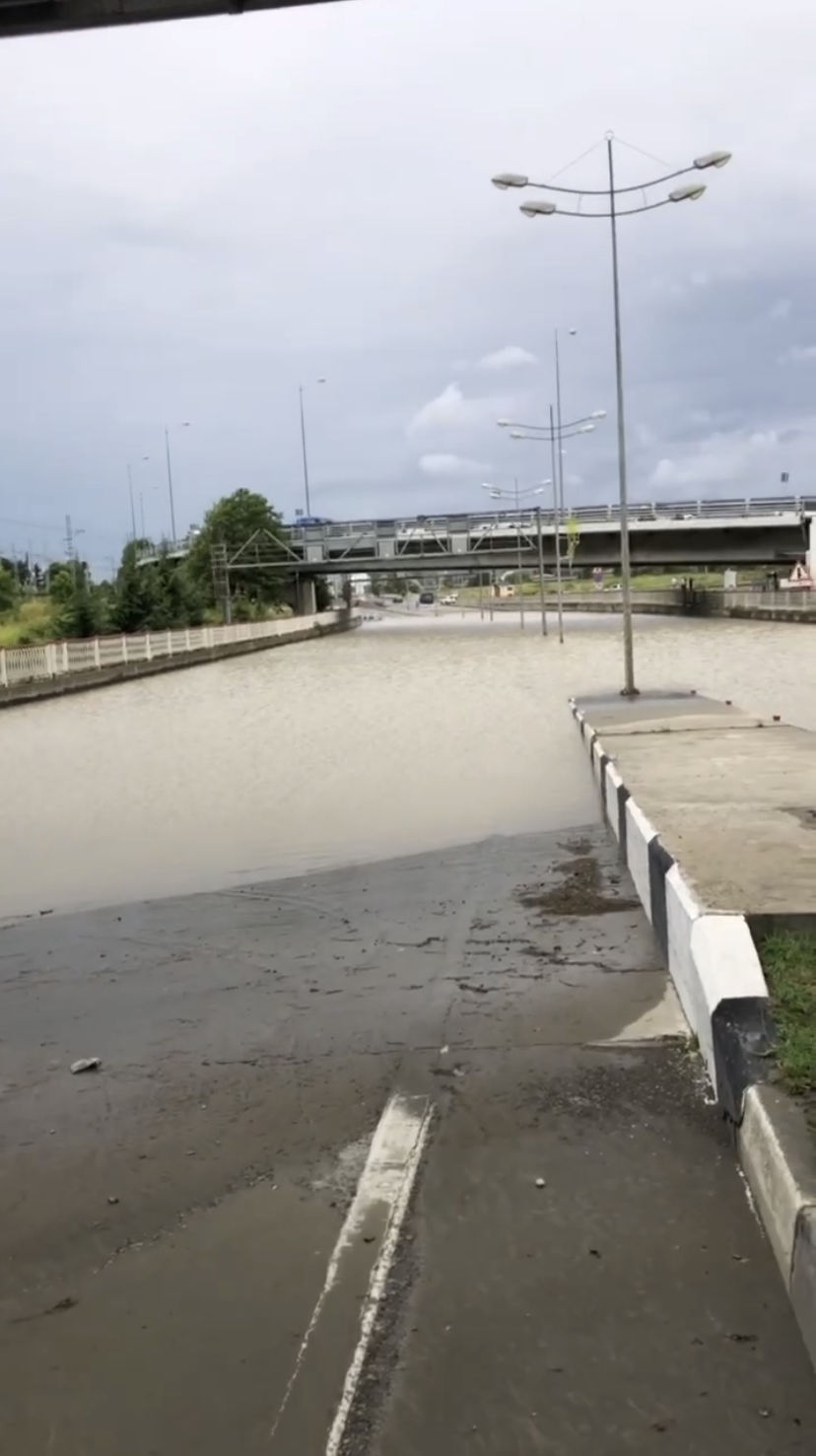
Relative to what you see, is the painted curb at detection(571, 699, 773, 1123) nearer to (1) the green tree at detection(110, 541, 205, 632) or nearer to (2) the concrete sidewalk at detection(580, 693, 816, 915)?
(2) the concrete sidewalk at detection(580, 693, 816, 915)

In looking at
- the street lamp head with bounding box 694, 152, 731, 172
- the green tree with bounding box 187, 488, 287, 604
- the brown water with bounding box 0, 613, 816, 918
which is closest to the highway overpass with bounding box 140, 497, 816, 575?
the green tree with bounding box 187, 488, 287, 604

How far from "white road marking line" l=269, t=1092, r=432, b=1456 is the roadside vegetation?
39.4 metres

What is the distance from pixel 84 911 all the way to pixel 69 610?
1692 inches

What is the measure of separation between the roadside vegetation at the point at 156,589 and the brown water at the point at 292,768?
598 inches

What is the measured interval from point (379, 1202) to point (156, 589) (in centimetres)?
5487

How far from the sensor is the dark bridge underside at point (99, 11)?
768cm

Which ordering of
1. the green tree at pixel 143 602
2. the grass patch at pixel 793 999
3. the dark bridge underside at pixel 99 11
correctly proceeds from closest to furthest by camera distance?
the grass patch at pixel 793 999 < the dark bridge underside at pixel 99 11 < the green tree at pixel 143 602

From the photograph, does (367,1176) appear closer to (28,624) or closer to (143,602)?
(143,602)

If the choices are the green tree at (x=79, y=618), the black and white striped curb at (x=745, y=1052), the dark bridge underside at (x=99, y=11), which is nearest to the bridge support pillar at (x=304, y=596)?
the green tree at (x=79, y=618)

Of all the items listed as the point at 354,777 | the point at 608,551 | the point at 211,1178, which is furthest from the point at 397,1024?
the point at 608,551

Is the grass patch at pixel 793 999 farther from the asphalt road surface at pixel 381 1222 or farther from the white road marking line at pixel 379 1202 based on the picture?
the white road marking line at pixel 379 1202

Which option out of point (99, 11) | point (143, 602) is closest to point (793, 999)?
point (99, 11)

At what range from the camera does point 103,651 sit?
39969mm

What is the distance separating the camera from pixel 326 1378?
311cm
